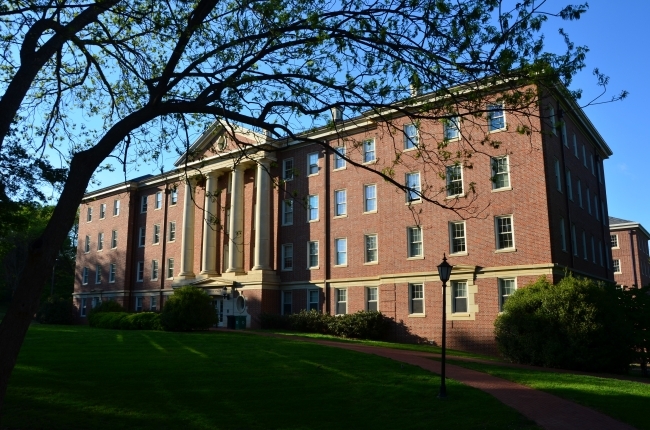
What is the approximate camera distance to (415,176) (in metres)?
32.0

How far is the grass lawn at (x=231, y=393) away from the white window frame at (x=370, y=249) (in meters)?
13.5

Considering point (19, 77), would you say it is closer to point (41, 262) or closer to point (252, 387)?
point (41, 262)

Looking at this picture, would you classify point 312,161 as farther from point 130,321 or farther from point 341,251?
point 130,321

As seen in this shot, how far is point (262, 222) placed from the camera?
124ft

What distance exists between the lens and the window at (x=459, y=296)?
28.6m

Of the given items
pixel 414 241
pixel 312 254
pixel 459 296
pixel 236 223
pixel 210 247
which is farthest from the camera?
pixel 210 247

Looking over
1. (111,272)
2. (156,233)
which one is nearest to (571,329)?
(156,233)

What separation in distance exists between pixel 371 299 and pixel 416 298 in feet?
10.3

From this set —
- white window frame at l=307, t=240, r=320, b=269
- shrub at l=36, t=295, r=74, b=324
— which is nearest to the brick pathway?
white window frame at l=307, t=240, r=320, b=269

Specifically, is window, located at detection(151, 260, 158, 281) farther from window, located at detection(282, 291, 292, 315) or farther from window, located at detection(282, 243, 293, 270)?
window, located at detection(282, 291, 292, 315)

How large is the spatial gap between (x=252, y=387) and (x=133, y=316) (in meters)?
22.7

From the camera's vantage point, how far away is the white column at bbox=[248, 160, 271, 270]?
37.3 meters

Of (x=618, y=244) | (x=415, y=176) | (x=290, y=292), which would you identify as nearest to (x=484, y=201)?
(x=415, y=176)

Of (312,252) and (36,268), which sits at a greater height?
→ (312,252)
